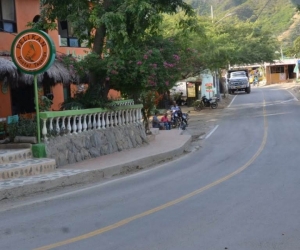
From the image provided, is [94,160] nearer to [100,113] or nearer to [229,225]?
[100,113]

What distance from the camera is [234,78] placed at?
6181cm

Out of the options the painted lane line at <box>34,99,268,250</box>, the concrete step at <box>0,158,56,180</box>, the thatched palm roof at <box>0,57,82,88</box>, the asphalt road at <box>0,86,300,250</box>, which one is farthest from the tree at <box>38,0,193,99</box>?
the painted lane line at <box>34,99,268,250</box>

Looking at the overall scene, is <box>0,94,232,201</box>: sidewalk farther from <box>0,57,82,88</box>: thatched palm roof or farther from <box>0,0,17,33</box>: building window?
<box>0,0,17,33</box>: building window

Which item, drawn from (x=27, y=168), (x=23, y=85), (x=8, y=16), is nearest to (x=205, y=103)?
(x=23, y=85)

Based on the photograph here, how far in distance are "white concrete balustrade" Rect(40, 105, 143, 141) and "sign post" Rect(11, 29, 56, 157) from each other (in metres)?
0.57

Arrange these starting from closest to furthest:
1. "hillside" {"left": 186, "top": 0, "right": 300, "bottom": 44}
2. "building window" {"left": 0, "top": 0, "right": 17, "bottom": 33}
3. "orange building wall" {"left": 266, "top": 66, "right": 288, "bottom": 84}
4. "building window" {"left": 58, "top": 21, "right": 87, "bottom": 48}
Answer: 1. "building window" {"left": 0, "top": 0, "right": 17, "bottom": 33}
2. "building window" {"left": 58, "top": 21, "right": 87, "bottom": 48}
3. "orange building wall" {"left": 266, "top": 66, "right": 288, "bottom": 84}
4. "hillside" {"left": 186, "top": 0, "right": 300, "bottom": 44}

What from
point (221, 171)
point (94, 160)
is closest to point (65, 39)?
point (94, 160)

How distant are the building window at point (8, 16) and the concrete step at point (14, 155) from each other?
716 centimetres

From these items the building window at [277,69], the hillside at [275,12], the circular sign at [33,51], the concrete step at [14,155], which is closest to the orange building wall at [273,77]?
the building window at [277,69]

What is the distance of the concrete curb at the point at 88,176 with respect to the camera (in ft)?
33.2

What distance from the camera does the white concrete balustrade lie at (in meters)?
13.4

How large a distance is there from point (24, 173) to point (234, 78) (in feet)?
172

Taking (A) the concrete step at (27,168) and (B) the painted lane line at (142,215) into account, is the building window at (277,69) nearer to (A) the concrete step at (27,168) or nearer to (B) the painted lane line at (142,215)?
(B) the painted lane line at (142,215)

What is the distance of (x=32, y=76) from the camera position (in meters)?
16.5
